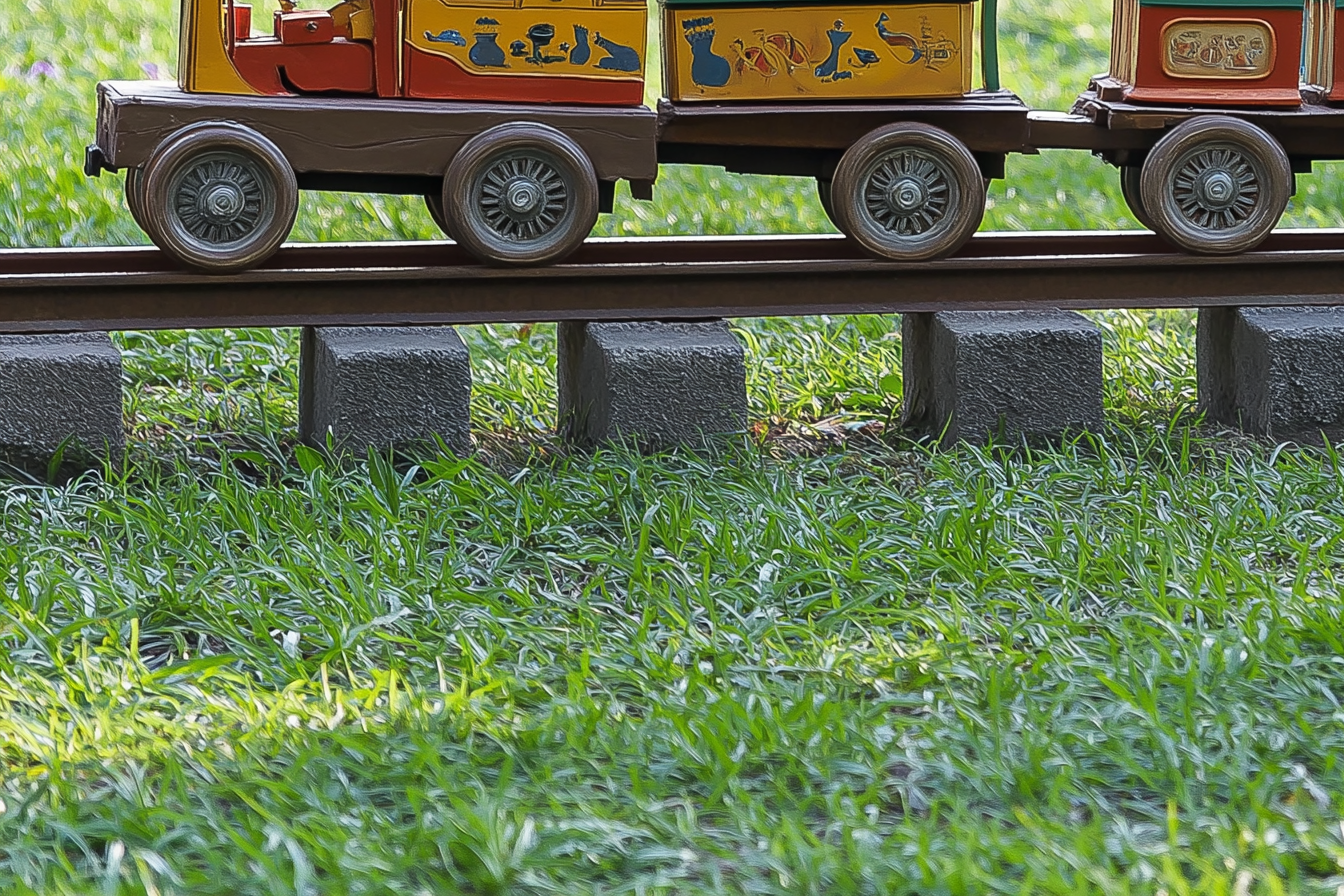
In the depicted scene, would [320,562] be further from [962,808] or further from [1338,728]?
[1338,728]

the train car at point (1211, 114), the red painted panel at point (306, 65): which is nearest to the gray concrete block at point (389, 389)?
the red painted panel at point (306, 65)

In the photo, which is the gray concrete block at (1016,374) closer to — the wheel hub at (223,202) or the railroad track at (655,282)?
the railroad track at (655,282)

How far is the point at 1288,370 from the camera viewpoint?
429cm

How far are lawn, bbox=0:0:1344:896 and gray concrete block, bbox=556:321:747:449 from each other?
10 cm

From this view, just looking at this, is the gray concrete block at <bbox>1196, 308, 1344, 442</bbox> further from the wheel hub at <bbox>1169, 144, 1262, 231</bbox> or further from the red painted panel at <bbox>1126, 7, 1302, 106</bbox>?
the red painted panel at <bbox>1126, 7, 1302, 106</bbox>

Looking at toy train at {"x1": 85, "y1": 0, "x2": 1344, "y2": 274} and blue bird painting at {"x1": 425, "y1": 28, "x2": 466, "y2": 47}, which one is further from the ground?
blue bird painting at {"x1": 425, "y1": 28, "x2": 466, "y2": 47}

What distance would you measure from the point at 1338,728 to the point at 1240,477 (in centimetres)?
132

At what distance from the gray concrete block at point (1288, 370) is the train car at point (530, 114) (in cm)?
81

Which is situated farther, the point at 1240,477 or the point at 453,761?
the point at 1240,477

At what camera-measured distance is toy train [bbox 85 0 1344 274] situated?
392cm

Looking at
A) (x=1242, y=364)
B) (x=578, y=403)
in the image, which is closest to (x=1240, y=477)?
(x=1242, y=364)

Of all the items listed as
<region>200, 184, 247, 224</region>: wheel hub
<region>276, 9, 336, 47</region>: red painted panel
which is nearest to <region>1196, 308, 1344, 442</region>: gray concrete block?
<region>276, 9, 336, 47</region>: red painted panel

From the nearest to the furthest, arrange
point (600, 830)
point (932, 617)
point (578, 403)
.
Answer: point (600, 830) → point (932, 617) → point (578, 403)

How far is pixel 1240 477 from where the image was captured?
4027mm
